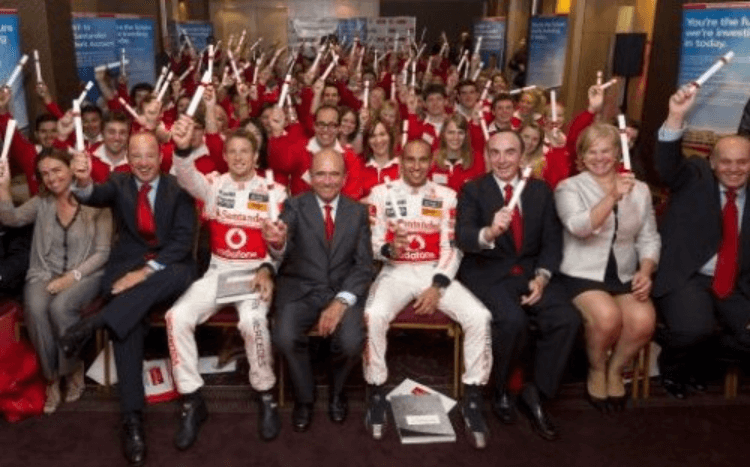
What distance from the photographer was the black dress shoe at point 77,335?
304cm

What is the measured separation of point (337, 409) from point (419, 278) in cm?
76

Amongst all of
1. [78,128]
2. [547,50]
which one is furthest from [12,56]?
[547,50]

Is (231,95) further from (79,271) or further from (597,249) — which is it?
(597,249)

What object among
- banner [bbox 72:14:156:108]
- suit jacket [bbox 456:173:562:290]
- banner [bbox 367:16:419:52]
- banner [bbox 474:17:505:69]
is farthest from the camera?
banner [bbox 367:16:419:52]

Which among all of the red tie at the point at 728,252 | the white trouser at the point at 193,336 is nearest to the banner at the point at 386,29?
the red tie at the point at 728,252

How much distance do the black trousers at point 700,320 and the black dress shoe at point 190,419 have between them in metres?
2.24

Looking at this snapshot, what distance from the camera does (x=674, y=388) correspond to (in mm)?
3426

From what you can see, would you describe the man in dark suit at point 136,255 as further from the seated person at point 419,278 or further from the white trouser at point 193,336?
the seated person at point 419,278

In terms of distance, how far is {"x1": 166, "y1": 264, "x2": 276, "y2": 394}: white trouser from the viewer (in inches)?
119

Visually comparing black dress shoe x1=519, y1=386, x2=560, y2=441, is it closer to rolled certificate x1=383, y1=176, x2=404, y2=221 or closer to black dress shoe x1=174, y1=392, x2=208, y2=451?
rolled certificate x1=383, y1=176, x2=404, y2=221

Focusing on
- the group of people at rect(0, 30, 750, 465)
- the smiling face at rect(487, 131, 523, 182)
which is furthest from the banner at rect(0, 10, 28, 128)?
the smiling face at rect(487, 131, 523, 182)

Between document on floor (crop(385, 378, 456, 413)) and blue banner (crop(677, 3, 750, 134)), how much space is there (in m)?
2.70

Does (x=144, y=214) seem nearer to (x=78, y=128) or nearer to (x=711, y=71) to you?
(x=78, y=128)

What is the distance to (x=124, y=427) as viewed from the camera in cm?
296
